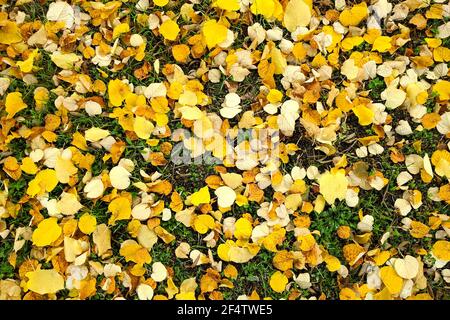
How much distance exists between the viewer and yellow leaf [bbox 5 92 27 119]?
2.35 m

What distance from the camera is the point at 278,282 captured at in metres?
2.21

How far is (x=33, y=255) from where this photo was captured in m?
2.23

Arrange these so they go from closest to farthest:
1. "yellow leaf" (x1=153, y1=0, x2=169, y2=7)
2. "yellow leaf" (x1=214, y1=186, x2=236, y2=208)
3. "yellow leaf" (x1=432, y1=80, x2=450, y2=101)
Result: 1. "yellow leaf" (x1=214, y1=186, x2=236, y2=208)
2. "yellow leaf" (x1=432, y1=80, x2=450, y2=101)
3. "yellow leaf" (x1=153, y1=0, x2=169, y2=7)

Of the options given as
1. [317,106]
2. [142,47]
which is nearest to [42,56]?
[142,47]

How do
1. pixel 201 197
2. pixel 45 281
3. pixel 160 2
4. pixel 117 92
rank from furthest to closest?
pixel 160 2 → pixel 117 92 → pixel 201 197 → pixel 45 281

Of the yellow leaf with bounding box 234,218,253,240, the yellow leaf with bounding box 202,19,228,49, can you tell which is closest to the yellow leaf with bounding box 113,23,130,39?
the yellow leaf with bounding box 202,19,228,49

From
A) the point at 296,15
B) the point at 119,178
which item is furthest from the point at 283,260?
the point at 296,15

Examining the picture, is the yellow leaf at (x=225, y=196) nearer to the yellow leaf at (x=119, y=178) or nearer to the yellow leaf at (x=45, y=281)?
the yellow leaf at (x=119, y=178)

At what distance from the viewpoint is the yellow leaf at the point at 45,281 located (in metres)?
2.17

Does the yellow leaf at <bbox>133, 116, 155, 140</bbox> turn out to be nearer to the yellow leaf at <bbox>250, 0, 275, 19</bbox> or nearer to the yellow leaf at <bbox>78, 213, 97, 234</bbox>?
the yellow leaf at <bbox>78, 213, 97, 234</bbox>

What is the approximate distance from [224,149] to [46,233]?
80 centimetres

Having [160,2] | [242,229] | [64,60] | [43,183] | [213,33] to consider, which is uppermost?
[160,2]

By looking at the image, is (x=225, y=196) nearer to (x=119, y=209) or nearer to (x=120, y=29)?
(x=119, y=209)

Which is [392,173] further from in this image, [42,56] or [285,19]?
[42,56]
